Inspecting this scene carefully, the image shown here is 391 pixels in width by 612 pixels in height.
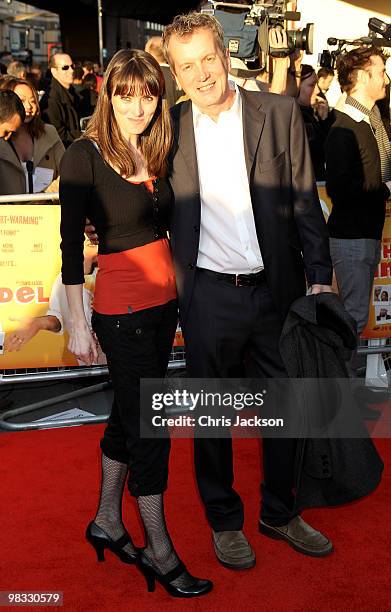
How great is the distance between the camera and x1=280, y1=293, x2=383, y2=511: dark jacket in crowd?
126 inches

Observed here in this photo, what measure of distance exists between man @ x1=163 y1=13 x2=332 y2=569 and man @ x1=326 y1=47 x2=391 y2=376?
1.55 metres

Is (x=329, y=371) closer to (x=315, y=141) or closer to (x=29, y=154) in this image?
(x=29, y=154)

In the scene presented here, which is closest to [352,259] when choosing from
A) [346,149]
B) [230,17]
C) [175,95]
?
[346,149]

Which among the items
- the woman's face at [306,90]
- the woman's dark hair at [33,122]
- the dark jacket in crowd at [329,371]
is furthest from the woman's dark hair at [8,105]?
the dark jacket in crowd at [329,371]

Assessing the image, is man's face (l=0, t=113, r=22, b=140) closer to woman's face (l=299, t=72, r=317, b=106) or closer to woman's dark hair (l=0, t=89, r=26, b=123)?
woman's dark hair (l=0, t=89, r=26, b=123)

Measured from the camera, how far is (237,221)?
3182 mm

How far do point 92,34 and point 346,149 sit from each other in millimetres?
32730

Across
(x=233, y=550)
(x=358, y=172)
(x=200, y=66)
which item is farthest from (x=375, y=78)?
(x=233, y=550)

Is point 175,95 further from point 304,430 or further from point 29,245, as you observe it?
point 304,430

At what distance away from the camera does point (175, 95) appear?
690 cm

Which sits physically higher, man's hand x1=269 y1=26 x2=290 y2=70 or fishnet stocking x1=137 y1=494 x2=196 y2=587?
man's hand x1=269 y1=26 x2=290 y2=70

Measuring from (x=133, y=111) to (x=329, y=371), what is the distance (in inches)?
51.1

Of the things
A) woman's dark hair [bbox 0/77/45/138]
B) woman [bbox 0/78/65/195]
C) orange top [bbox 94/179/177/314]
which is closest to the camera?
orange top [bbox 94/179/177/314]

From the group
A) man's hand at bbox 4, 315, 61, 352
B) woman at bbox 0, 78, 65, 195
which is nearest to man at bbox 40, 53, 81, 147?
woman at bbox 0, 78, 65, 195
